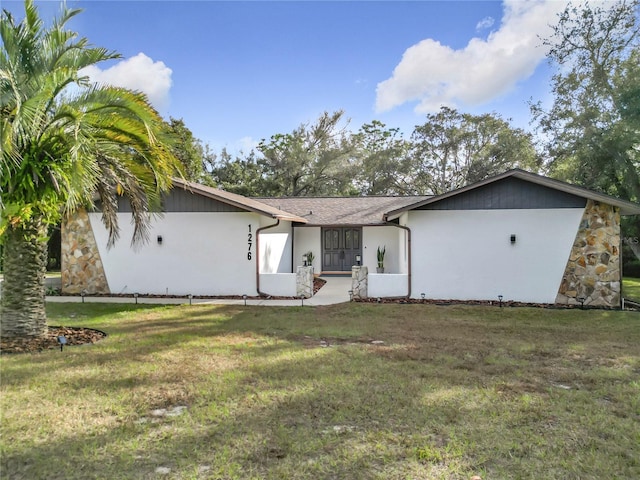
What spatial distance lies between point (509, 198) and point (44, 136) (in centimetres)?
1153

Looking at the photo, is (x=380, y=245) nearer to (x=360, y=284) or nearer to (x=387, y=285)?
(x=387, y=285)

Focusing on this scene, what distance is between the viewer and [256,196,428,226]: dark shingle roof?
59.1 feet

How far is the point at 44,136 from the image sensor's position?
6.66 metres

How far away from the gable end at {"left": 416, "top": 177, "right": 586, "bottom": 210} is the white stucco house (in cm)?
3

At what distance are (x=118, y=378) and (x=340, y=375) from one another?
3.01m

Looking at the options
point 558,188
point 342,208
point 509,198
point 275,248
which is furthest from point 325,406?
point 342,208

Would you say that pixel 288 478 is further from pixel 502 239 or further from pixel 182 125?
pixel 182 125

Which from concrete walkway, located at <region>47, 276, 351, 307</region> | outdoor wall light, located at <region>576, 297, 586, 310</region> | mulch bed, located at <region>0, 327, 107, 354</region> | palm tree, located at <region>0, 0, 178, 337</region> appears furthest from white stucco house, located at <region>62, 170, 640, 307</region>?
mulch bed, located at <region>0, 327, 107, 354</region>

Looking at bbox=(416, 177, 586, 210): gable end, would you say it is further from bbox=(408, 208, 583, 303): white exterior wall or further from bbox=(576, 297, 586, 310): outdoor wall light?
bbox=(576, 297, 586, 310): outdoor wall light

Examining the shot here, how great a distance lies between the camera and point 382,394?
188 inches

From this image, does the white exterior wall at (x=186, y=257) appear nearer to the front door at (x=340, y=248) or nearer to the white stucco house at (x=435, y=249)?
the white stucco house at (x=435, y=249)

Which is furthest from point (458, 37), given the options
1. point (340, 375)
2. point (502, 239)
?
point (340, 375)

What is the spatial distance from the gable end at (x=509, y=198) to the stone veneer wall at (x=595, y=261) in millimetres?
650

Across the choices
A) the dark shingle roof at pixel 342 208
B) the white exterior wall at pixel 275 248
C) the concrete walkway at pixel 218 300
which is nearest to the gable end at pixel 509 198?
the concrete walkway at pixel 218 300
